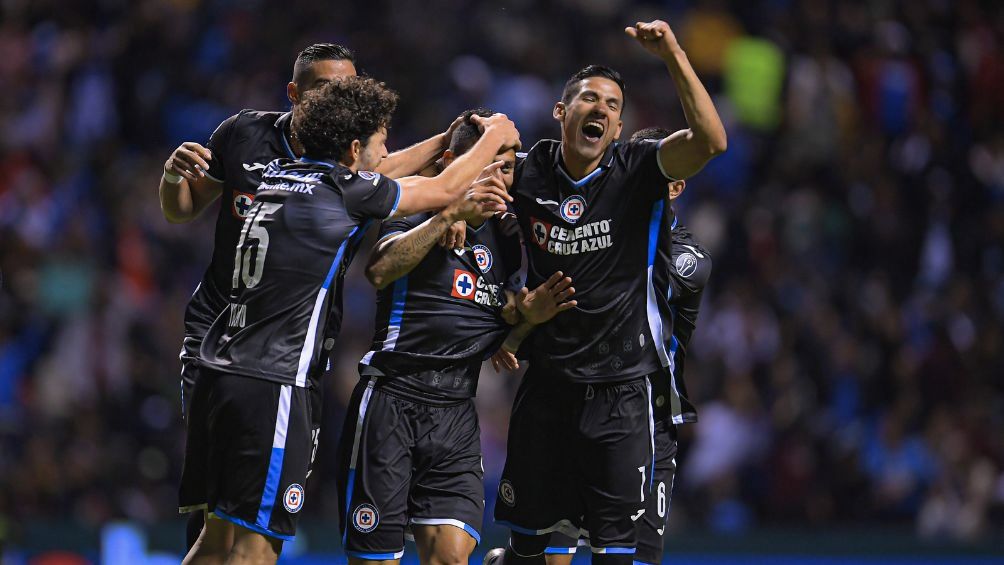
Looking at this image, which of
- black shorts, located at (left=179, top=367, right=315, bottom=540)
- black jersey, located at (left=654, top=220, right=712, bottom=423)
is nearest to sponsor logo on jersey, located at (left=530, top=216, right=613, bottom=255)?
black jersey, located at (left=654, top=220, right=712, bottom=423)

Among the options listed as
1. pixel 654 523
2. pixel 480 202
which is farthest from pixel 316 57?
pixel 654 523

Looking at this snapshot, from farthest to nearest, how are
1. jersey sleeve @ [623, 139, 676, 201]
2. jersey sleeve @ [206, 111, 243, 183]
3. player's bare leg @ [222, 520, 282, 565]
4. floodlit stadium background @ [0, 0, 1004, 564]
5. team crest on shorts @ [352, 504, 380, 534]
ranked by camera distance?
1. floodlit stadium background @ [0, 0, 1004, 564]
2. jersey sleeve @ [206, 111, 243, 183]
3. jersey sleeve @ [623, 139, 676, 201]
4. team crest on shorts @ [352, 504, 380, 534]
5. player's bare leg @ [222, 520, 282, 565]

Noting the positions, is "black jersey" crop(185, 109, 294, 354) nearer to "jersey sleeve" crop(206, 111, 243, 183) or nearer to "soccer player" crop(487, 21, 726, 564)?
"jersey sleeve" crop(206, 111, 243, 183)

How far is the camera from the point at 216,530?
562 centimetres

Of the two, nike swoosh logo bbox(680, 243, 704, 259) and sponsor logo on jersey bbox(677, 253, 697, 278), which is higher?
nike swoosh logo bbox(680, 243, 704, 259)

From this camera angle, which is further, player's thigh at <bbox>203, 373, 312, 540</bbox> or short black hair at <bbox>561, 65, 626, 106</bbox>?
short black hair at <bbox>561, 65, 626, 106</bbox>

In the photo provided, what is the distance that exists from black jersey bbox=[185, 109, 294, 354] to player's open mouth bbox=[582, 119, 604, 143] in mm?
1395

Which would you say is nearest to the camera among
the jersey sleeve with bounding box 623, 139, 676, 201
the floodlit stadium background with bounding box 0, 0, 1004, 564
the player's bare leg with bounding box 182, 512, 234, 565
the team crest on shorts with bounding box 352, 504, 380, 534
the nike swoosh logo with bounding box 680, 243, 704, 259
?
the player's bare leg with bounding box 182, 512, 234, 565

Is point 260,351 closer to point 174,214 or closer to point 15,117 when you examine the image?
point 174,214

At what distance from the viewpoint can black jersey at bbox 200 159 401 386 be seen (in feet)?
17.8

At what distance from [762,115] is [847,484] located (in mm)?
3796

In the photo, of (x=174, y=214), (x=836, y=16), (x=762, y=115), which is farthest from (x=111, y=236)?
(x=836, y=16)

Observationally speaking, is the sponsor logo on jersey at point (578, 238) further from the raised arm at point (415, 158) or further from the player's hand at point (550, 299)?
the raised arm at point (415, 158)

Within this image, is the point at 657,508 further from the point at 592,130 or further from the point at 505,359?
the point at 592,130
